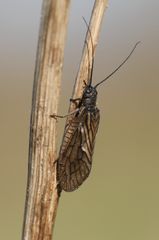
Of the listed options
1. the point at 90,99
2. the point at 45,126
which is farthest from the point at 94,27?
the point at 90,99

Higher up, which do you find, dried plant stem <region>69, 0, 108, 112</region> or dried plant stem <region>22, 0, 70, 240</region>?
dried plant stem <region>69, 0, 108, 112</region>

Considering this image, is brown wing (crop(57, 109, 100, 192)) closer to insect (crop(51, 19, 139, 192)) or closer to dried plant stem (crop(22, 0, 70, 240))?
insect (crop(51, 19, 139, 192))

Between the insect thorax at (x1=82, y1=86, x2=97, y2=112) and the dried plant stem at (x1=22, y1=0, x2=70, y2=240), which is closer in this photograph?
the dried plant stem at (x1=22, y1=0, x2=70, y2=240)

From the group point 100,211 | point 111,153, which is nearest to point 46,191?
point 100,211

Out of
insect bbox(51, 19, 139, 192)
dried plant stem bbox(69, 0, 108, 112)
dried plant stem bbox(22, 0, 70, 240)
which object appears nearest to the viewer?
dried plant stem bbox(22, 0, 70, 240)

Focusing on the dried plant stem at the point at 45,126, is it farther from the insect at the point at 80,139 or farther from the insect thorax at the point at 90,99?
the insect thorax at the point at 90,99

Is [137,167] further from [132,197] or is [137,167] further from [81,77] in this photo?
[81,77]

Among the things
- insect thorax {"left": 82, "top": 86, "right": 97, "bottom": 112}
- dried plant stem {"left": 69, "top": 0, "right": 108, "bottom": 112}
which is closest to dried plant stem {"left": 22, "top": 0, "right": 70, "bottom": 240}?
dried plant stem {"left": 69, "top": 0, "right": 108, "bottom": 112}

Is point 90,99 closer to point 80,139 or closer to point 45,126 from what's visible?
point 80,139
